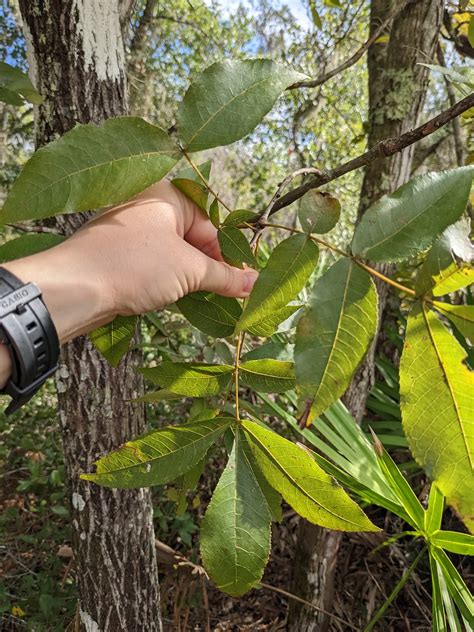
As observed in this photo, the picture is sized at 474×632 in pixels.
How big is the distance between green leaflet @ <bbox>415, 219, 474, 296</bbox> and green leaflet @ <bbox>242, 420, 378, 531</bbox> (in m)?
0.20

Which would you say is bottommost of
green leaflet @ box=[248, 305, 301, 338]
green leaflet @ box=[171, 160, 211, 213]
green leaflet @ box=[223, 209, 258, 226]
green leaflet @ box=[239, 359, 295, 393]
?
green leaflet @ box=[239, 359, 295, 393]

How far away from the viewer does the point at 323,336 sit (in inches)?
16.6

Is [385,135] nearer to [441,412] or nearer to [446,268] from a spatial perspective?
[446,268]

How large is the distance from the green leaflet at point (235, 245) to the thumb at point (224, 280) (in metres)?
0.06

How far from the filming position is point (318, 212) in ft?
1.63

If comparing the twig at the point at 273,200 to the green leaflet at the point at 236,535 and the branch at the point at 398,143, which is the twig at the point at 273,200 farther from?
the green leaflet at the point at 236,535

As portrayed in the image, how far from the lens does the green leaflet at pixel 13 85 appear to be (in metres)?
0.75

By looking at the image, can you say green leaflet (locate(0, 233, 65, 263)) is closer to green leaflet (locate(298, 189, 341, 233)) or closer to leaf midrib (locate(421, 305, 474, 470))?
green leaflet (locate(298, 189, 341, 233))

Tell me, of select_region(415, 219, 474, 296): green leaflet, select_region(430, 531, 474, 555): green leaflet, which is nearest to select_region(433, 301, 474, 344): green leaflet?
select_region(415, 219, 474, 296): green leaflet

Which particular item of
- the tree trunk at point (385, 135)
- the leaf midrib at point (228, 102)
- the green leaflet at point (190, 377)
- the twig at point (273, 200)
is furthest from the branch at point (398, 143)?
the tree trunk at point (385, 135)

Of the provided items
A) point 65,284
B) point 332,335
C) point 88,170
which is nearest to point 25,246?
point 65,284

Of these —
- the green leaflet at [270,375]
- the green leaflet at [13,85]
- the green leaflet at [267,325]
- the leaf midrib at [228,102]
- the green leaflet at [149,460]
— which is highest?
the green leaflet at [13,85]

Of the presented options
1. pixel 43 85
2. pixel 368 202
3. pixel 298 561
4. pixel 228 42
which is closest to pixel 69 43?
pixel 43 85

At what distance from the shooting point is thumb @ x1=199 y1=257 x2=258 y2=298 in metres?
0.63
